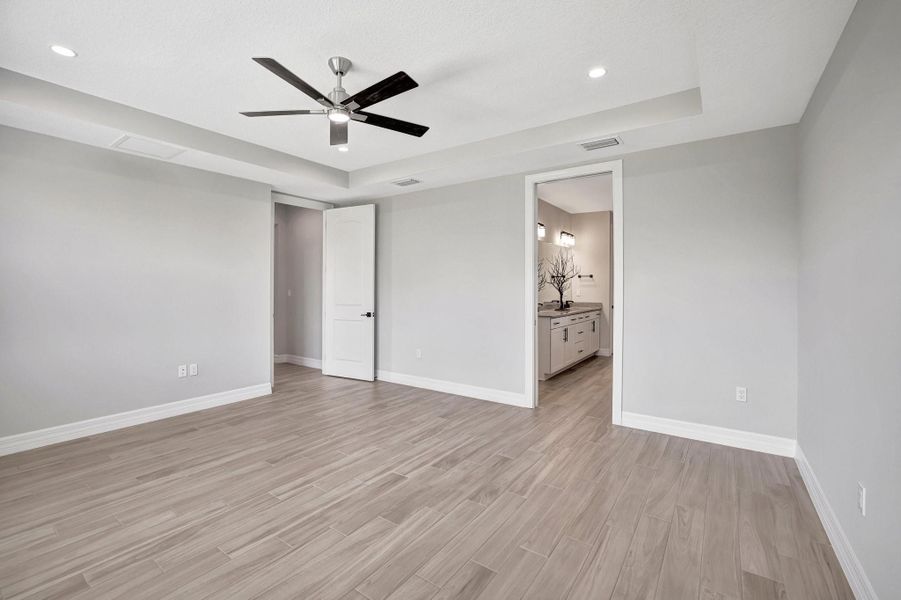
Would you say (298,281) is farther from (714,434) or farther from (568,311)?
(714,434)

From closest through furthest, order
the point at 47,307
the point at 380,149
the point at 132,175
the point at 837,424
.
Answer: the point at 837,424 < the point at 47,307 < the point at 132,175 < the point at 380,149

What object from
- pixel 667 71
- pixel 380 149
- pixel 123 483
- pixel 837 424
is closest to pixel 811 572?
pixel 837 424

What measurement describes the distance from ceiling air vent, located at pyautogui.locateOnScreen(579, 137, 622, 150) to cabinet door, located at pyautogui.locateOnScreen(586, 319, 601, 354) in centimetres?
381

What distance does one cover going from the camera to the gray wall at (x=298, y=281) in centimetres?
662

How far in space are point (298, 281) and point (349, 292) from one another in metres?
1.67

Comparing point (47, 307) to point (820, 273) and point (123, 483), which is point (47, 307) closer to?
point (123, 483)

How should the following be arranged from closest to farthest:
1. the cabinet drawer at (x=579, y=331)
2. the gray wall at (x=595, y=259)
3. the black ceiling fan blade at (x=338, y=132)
A: 1. the black ceiling fan blade at (x=338, y=132)
2. the cabinet drawer at (x=579, y=331)
3. the gray wall at (x=595, y=259)

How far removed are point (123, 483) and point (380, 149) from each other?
342 cm

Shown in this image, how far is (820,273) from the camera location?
2414 millimetres

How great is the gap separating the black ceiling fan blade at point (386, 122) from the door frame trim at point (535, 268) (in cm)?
180

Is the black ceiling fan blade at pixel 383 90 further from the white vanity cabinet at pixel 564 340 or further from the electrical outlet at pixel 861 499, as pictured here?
the white vanity cabinet at pixel 564 340

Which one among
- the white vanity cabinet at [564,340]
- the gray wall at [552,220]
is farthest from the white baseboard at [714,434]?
the gray wall at [552,220]

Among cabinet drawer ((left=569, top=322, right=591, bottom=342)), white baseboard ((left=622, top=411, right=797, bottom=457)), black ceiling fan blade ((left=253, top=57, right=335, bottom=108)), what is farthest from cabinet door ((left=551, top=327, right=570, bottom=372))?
black ceiling fan blade ((left=253, top=57, right=335, bottom=108))

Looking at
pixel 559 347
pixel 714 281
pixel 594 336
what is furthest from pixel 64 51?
pixel 594 336
